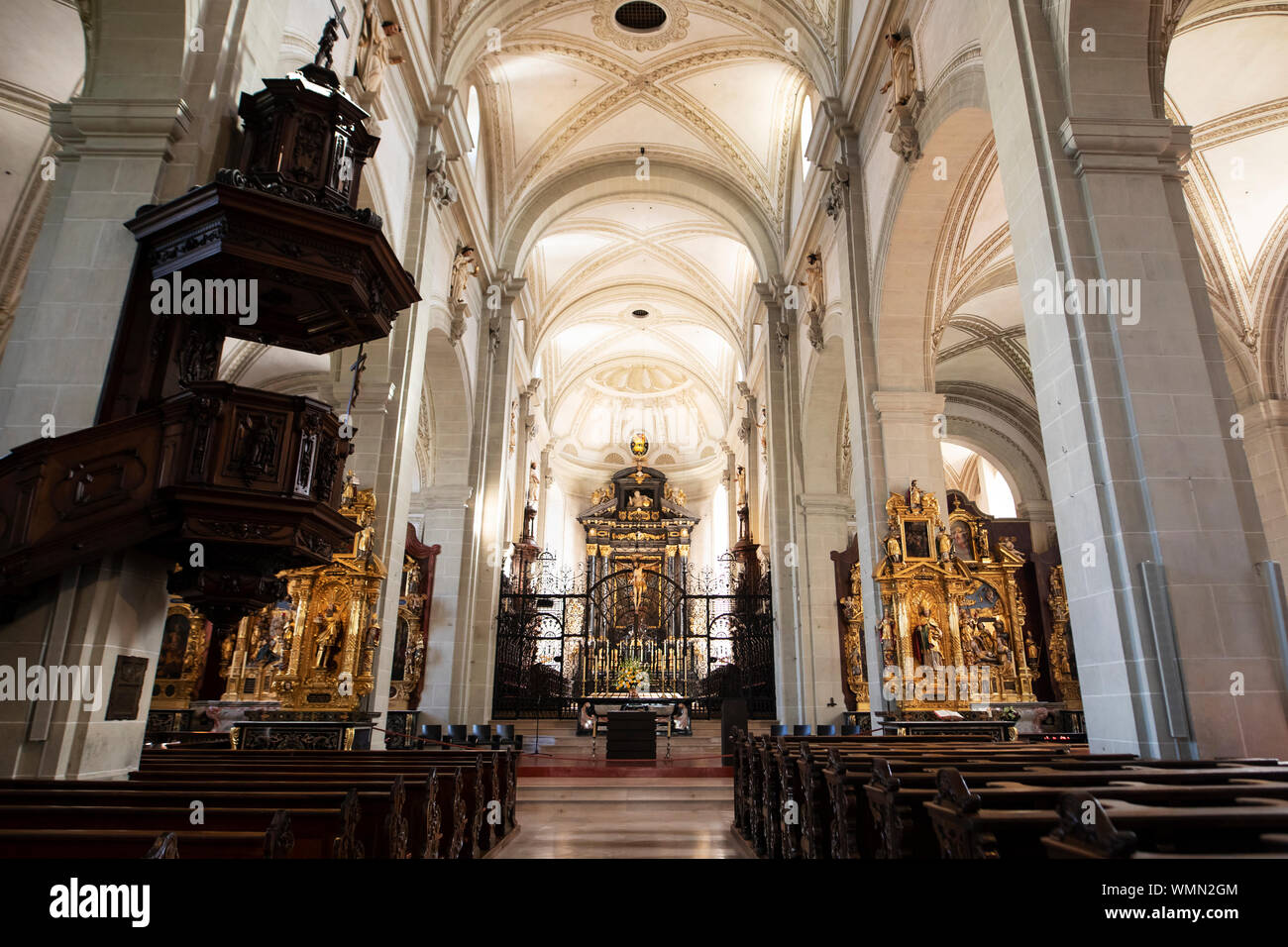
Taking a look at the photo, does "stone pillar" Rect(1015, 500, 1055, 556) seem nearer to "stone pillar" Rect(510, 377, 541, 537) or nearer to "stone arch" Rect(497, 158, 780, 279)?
"stone arch" Rect(497, 158, 780, 279)

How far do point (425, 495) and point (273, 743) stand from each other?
22.2 feet

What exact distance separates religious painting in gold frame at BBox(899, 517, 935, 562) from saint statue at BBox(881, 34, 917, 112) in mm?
4785

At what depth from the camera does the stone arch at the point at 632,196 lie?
15.9 metres

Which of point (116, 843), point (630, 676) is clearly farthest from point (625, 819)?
point (630, 676)

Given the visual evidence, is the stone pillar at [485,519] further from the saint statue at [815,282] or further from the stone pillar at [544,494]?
the stone pillar at [544,494]

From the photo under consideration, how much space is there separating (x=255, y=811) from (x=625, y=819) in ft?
15.3

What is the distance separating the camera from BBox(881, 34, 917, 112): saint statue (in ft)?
27.9

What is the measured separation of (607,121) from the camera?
15.5 m

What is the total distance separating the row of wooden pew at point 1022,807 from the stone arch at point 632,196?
513 inches

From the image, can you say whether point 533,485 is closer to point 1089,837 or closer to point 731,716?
point 731,716

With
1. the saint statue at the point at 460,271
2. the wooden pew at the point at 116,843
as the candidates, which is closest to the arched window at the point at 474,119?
the saint statue at the point at 460,271

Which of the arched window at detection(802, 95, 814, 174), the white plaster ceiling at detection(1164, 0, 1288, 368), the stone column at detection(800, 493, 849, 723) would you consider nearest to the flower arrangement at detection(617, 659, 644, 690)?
the stone column at detection(800, 493, 849, 723)

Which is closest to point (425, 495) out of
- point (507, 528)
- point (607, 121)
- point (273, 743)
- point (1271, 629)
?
point (507, 528)
